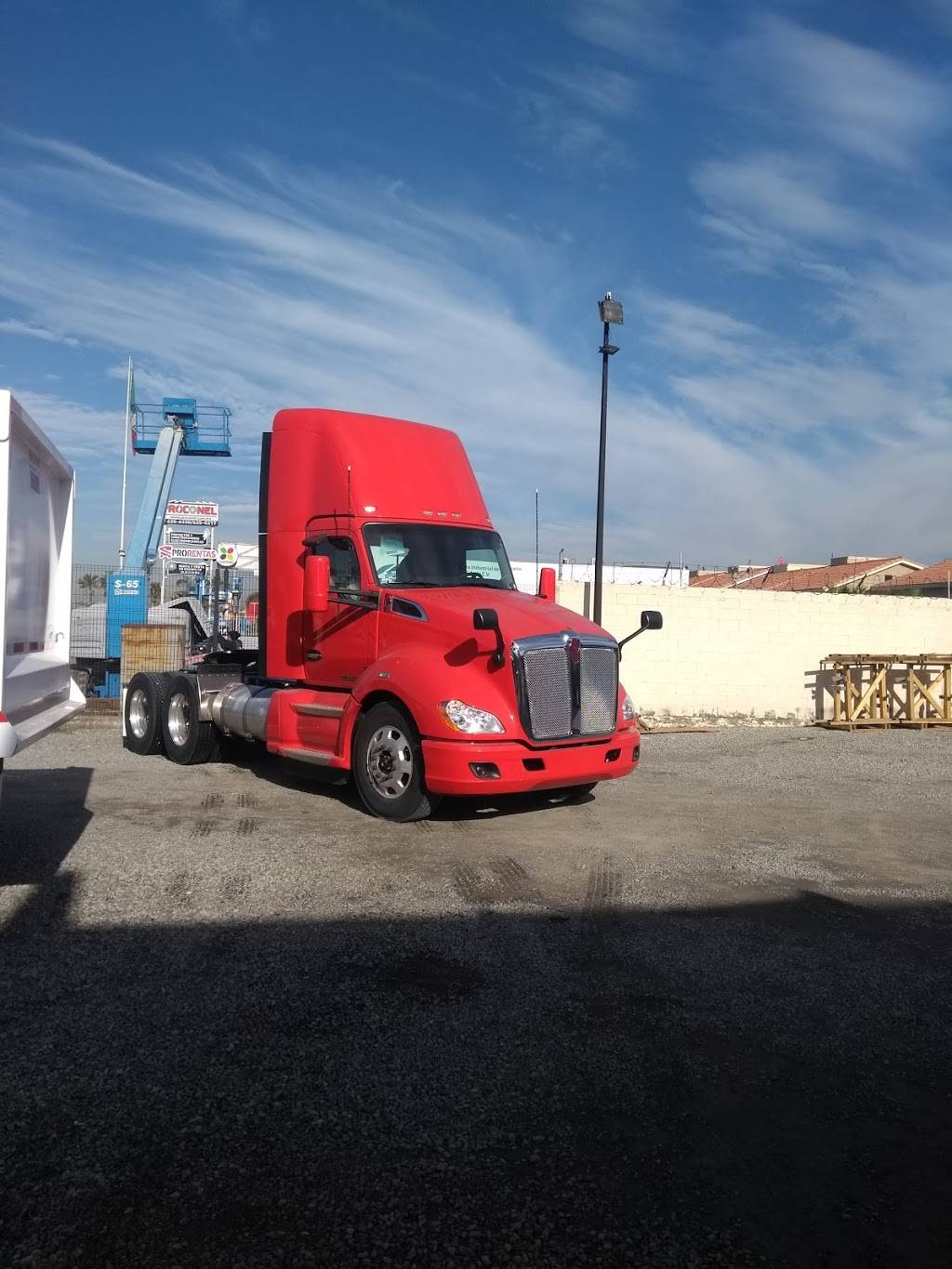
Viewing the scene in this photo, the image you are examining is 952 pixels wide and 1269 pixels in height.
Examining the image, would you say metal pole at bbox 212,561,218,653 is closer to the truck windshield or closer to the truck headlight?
the truck windshield

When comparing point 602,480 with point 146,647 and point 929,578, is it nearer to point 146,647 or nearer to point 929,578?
point 146,647

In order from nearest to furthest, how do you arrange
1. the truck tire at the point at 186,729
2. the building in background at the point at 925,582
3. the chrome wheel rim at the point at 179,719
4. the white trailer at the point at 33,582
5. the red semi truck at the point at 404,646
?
the white trailer at the point at 33,582 → the red semi truck at the point at 404,646 → the truck tire at the point at 186,729 → the chrome wheel rim at the point at 179,719 → the building in background at the point at 925,582

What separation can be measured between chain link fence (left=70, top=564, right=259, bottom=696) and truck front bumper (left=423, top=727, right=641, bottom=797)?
6.17 meters

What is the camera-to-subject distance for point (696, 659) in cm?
1617

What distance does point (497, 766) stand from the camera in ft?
24.8

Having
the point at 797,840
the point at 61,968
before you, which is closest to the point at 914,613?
the point at 797,840

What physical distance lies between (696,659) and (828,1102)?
42.4 feet

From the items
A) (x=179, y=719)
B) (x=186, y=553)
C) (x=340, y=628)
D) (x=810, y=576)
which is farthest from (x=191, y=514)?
(x=810, y=576)

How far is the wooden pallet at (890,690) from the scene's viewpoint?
16.7 meters

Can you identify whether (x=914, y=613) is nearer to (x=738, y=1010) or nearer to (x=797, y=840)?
(x=797, y=840)

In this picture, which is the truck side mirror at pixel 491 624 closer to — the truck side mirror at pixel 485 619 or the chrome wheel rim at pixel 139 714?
the truck side mirror at pixel 485 619

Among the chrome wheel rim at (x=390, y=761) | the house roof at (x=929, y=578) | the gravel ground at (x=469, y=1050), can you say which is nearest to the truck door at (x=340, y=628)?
the chrome wheel rim at (x=390, y=761)

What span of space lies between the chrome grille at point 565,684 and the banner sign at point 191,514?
14708 mm

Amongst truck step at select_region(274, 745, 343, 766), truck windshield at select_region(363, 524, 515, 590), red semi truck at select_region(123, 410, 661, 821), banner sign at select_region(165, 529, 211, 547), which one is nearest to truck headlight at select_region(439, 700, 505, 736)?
red semi truck at select_region(123, 410, 661, 821)
